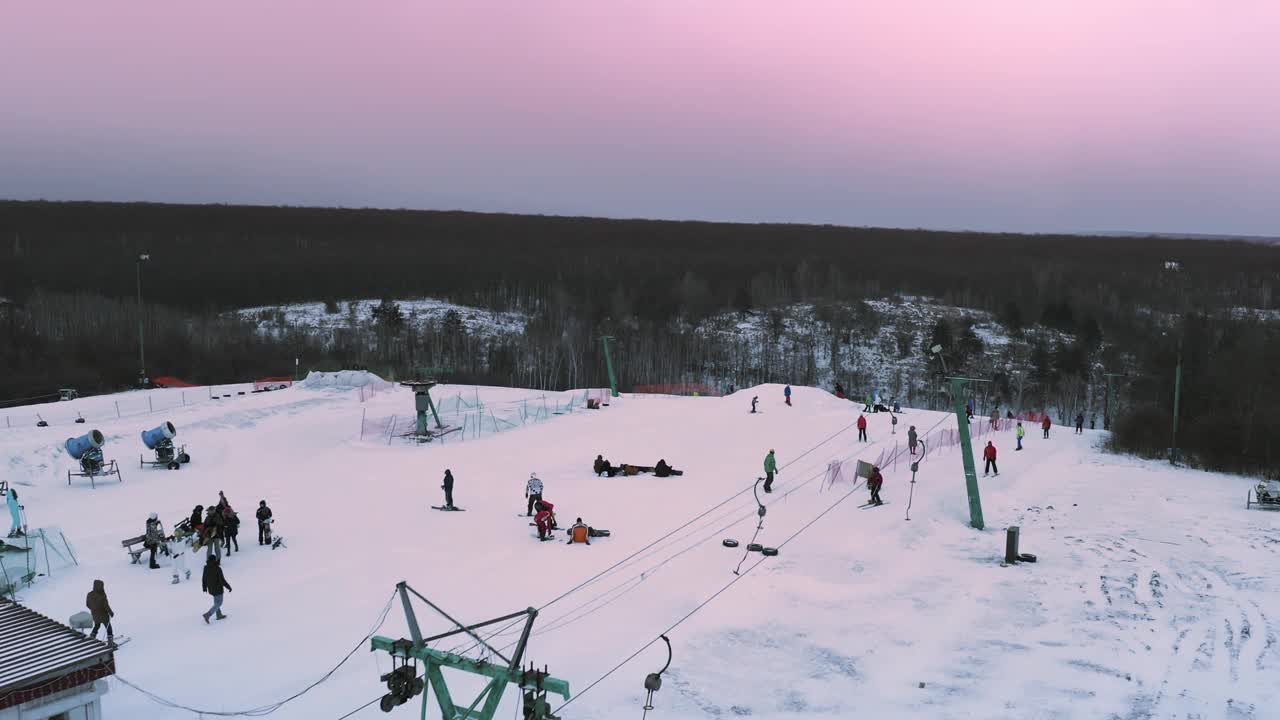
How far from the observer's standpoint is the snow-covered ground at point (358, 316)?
436 ft

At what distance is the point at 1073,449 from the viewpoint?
4128 centimetres

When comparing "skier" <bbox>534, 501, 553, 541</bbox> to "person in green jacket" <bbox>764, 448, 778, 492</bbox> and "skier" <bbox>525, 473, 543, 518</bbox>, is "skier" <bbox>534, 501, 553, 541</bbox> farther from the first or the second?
"person in green jacket" <bbox>764, 448, 778, 492</bbox>

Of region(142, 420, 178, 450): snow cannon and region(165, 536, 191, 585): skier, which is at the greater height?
region(142, 420, 178, 450): snow cannon

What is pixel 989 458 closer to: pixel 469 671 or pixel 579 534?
pixel 579 534

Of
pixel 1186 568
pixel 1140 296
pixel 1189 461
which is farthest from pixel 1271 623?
pixel 1140 296

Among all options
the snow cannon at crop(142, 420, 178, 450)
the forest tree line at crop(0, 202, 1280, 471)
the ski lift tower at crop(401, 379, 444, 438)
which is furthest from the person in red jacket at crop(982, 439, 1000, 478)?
the snow cannon at crop(142, 420, 178, 450)

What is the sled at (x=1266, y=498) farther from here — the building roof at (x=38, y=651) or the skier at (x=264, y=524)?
the building roof at (x=38, y=651)

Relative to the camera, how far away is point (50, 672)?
11.0 meters

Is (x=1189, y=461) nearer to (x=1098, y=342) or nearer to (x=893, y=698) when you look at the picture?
(x=893, y=698)

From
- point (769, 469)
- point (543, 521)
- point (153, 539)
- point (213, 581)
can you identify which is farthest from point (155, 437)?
point (769, 469)

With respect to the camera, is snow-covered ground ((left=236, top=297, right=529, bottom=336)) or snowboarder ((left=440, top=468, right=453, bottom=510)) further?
snow-covered ground ((left=236, top=297, right=529, bottom=336))

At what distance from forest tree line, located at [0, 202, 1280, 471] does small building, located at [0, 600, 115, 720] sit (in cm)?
4626

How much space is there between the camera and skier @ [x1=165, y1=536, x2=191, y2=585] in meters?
20.4

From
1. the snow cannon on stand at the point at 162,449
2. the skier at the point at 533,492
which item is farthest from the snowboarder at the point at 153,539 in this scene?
the snow cannon on stand at the point at 162,449
